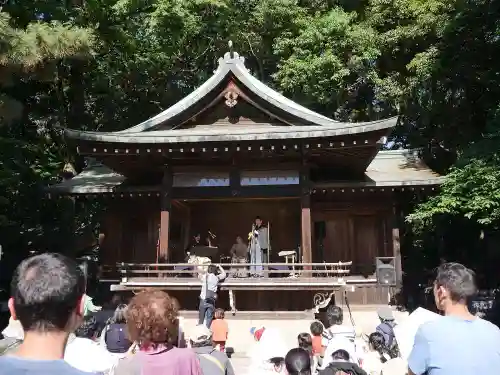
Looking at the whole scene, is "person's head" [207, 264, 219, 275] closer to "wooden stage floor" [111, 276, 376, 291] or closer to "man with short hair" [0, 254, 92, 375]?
"wooden stage floor" [111, 276, 376, 291]

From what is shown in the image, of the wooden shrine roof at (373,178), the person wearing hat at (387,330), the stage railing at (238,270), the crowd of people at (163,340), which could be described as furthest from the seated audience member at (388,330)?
the wooden shrine roof at (373,178)

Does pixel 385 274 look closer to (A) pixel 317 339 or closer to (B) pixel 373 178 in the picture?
(B) pixel 373 178

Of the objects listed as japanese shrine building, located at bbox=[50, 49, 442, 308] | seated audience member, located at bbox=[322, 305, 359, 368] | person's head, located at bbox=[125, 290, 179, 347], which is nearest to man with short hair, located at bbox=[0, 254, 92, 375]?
person's head, located at bbox=[125, 290, 179, 347]

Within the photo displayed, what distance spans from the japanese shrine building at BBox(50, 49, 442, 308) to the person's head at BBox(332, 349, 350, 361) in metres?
8.40

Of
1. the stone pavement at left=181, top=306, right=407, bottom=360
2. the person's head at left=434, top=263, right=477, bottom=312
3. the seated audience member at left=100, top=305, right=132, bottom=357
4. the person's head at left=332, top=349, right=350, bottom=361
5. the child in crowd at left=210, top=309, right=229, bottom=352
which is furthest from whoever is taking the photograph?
the stone pavement at left=181, top=306, right=407, bottom=360

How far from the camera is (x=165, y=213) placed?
40.8 ft

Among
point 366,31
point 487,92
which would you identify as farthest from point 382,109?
point 487,92

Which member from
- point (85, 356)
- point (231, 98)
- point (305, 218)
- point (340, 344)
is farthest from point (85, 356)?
point (231, 98)

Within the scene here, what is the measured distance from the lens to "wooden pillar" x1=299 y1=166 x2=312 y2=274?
38.6ft

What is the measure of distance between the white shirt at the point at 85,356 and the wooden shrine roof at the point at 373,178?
9602 millimetres

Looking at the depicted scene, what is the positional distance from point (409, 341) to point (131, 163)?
36.5ft

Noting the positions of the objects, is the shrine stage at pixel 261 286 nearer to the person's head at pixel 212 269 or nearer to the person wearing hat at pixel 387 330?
the person's head at pixel 212 269

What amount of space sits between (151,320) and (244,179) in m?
10.3

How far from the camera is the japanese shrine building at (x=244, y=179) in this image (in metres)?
11.9
